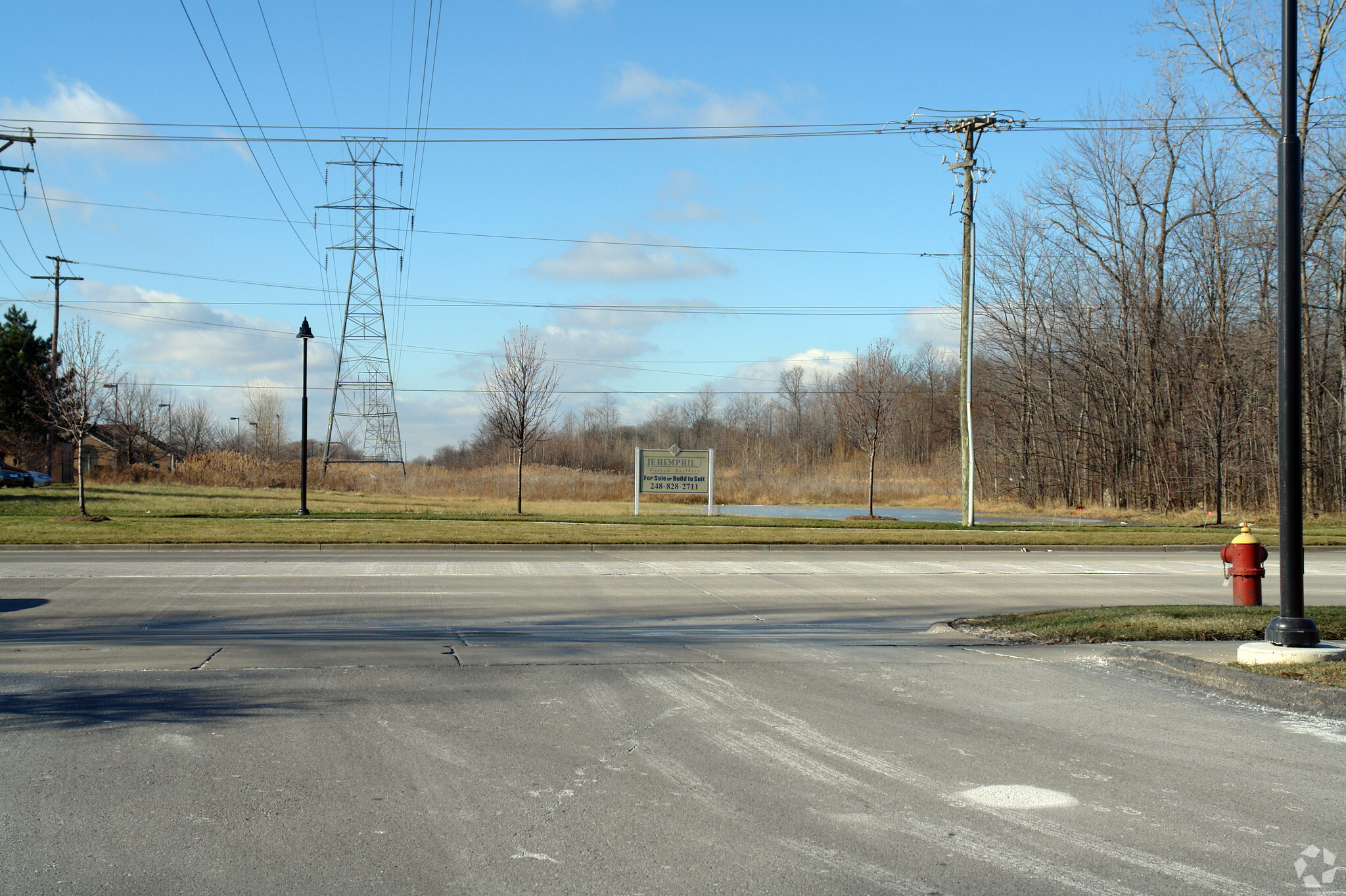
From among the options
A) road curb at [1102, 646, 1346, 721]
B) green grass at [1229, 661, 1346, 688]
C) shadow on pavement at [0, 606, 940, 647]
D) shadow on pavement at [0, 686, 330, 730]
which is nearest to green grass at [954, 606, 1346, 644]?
road curb at [1102, 646, 1346, 721]

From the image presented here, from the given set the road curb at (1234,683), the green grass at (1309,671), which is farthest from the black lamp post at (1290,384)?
the road curb at (1234,683)

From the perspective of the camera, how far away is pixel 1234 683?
25.4 ft

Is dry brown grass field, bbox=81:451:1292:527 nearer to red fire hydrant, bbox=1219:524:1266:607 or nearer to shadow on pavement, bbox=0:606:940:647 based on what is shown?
red fire hydrant, bbox=1219:524:1266:607

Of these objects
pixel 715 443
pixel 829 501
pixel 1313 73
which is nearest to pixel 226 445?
pixel 715 443

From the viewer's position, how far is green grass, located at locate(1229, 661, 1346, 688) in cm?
746

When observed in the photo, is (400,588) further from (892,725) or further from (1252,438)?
(1252,438)

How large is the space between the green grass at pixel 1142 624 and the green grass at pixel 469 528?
1129 centimetres

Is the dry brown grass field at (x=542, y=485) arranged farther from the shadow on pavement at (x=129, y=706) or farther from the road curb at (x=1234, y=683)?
the shadow on pavement at (x=129, y=706)

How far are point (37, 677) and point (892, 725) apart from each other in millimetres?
6692

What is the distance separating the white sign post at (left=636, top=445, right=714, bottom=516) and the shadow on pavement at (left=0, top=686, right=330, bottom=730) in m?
26.6

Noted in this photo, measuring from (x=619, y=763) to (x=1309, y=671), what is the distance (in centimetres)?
597

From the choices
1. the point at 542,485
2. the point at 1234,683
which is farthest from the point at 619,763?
the point at 542,485

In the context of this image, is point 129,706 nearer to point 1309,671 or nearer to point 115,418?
point 1309,671

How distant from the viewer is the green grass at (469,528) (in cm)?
2170
